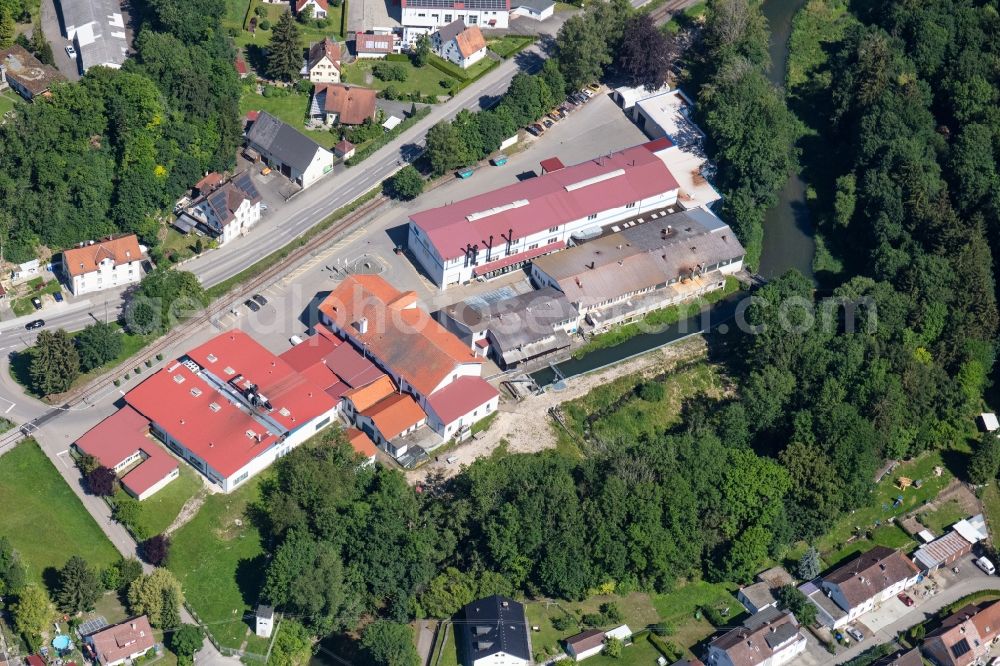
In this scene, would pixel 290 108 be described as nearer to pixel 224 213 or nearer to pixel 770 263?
pixel 224 213

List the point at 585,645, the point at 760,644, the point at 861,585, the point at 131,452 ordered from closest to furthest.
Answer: the point at 585,645 < the point at 760,644 < the point at 861,585 < the point at 131,452

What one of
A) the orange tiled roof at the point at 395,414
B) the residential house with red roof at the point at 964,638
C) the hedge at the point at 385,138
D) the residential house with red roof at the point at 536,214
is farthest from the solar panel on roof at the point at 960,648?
the hedge at the point at 385,138

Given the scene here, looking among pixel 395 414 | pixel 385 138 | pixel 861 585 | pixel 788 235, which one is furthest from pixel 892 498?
pixel 385 138

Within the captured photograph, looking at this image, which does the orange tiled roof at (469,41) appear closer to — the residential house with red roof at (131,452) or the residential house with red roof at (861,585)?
the residential house with red roof at (131,452)

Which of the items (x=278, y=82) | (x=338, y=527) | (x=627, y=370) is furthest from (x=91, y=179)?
(x=627, y=370)

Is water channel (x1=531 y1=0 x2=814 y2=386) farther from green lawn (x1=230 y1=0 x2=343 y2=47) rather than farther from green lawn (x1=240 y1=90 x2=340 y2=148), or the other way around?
green lawn (x1=230 y1=0 x2=343 y2=47)

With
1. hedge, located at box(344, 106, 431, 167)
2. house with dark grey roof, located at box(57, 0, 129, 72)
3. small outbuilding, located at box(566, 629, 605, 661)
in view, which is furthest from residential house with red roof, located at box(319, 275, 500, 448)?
house with dark grey roof, located at box(57, 0, 129, 72)
